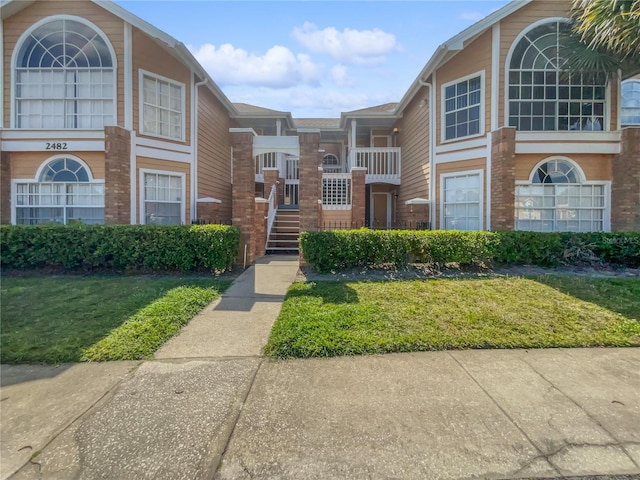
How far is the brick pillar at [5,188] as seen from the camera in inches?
375

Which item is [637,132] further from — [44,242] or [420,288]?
[44,242]

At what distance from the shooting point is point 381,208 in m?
16.7

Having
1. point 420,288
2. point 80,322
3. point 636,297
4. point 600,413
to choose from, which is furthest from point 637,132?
point 80,322

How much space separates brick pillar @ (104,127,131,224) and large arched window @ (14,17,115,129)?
35.6 inches

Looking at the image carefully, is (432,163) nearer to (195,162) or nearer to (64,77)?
(195,162)

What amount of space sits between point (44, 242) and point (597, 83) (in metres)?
15.5

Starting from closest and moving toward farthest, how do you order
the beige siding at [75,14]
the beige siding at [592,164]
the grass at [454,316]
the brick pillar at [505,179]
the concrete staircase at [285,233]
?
the grass at [454,316] → the brick pillar at [505,179] → the beige siding at [75,14] → the beige siding at [592,164] → the concrete staircase at [285,233]

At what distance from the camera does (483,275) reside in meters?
7.03

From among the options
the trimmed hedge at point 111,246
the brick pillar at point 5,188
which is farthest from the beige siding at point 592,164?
the brick pillar at point 5,188

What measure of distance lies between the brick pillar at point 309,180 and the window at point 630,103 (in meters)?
9.81

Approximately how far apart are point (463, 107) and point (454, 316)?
8.30m

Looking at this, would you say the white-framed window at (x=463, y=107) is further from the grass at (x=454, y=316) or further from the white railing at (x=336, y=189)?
the grass at (x=454, y=316)

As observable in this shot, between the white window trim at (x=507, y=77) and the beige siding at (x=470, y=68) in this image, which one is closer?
the white window trim at (x=507, y=77)

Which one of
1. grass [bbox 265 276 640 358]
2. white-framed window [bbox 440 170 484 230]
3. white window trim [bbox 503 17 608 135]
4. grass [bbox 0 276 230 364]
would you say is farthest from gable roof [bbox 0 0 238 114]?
white window trim [bbox 503 17 608 135]
